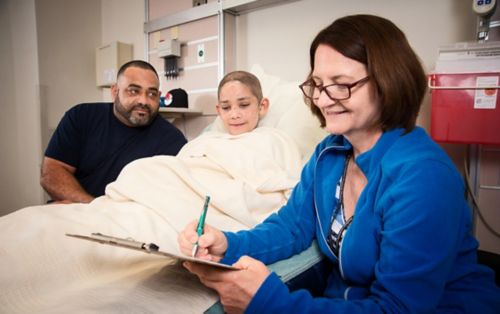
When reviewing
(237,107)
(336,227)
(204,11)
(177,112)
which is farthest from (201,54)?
(336,227)

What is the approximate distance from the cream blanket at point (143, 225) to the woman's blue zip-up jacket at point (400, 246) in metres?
0.19

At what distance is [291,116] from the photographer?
1.59 m

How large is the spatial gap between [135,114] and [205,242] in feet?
4.46

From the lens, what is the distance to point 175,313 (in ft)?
2.04

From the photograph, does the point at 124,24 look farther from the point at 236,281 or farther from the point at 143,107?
the point at 236,281

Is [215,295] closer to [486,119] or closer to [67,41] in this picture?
[486,119]

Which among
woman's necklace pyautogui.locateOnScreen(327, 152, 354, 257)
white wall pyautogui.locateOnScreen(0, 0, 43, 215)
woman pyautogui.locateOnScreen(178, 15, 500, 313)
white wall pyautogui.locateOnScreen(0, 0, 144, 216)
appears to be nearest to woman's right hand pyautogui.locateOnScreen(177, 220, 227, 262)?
woman pyautogui.locateOnScreen(178, 15, 500, 313)

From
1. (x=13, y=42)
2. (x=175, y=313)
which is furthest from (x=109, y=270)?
(x=13, y=42)

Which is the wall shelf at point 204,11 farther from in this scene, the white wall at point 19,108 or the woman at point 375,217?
the woman at point 375,217

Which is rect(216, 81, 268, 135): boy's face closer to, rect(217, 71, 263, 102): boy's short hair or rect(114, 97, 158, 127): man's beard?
rect(217, 71, 263, 102): boy's short hair

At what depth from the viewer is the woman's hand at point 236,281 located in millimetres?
648

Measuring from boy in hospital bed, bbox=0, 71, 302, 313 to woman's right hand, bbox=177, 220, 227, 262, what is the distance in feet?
0.21

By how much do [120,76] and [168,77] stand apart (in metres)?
0.77

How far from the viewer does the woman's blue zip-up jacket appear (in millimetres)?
597
